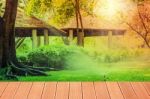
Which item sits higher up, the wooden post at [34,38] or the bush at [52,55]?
the wooden post at [34,38]

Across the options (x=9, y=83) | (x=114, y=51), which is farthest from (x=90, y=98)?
(x=9, y=83)

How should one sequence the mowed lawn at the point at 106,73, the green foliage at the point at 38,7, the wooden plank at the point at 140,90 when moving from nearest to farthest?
the wooden plank at the point at 140,90
the green foliage at the point at 38,7
the mowed lawn at the point at 106,73

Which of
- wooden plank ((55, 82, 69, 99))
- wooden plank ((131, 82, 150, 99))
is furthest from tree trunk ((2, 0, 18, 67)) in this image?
wooden plank ((131, 82, 150, 99))

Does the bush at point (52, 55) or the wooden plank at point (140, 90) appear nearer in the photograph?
the wooden plank at point (140, 90)

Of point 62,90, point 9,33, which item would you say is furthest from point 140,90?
point 9,33

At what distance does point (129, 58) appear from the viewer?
10.8 feet

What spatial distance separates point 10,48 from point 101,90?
0.87 metres

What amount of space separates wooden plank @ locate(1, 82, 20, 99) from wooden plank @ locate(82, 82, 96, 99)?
57 centimetres

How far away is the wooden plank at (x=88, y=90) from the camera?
9.68 ft

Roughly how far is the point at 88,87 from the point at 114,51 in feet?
1.29

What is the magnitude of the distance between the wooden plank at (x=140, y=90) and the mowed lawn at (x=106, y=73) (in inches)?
3.1

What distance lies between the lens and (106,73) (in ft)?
11.0

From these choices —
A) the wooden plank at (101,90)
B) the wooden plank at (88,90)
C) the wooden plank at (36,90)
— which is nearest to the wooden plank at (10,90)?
the wooden plank at (36,90)

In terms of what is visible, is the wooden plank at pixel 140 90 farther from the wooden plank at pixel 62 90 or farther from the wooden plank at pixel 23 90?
the wooden plank at pixel 23 90
